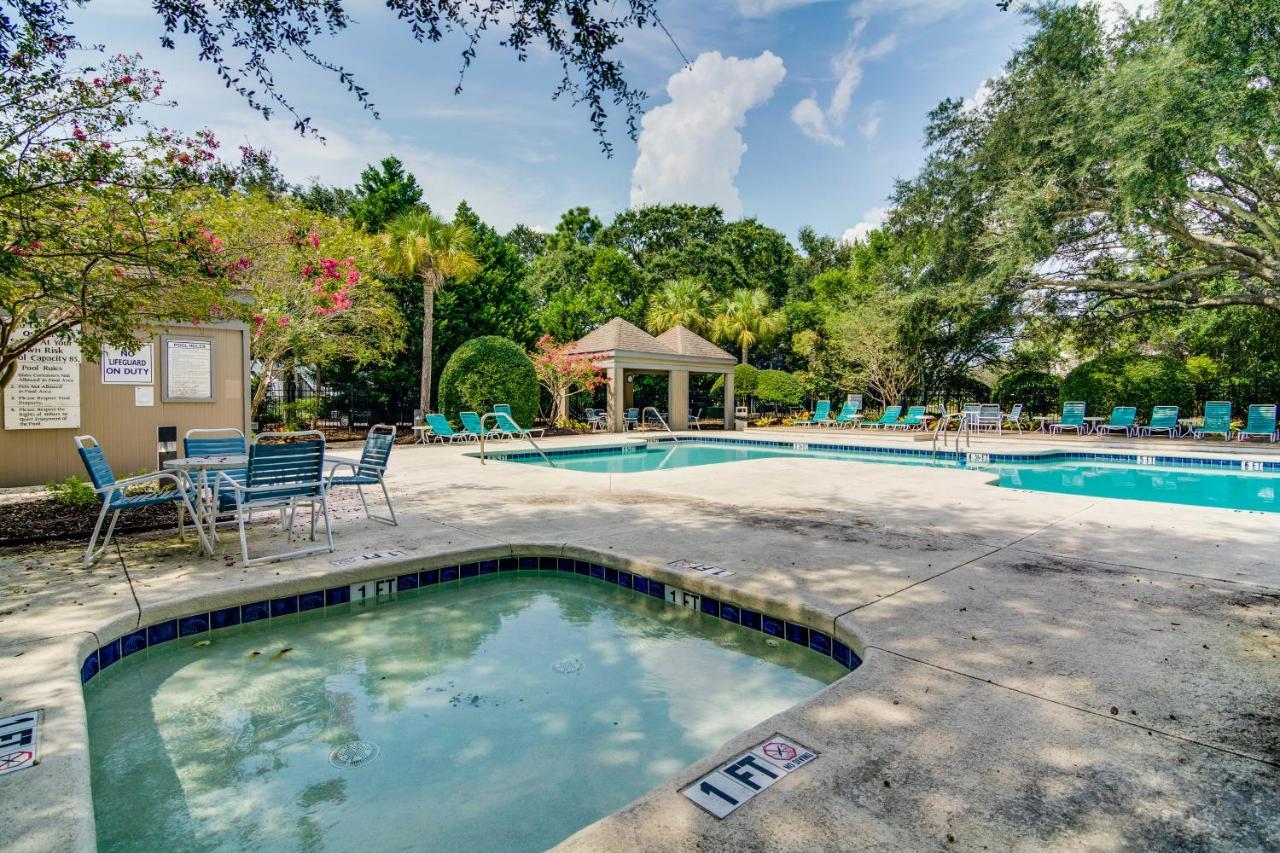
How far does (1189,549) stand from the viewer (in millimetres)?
4809

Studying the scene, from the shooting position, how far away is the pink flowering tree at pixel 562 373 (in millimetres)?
19125

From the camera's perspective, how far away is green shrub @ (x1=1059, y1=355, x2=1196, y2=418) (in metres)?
17.3

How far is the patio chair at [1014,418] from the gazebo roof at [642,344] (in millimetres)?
8670

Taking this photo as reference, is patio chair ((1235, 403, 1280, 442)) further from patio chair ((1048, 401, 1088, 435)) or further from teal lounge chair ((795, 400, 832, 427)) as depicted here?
teal lounge chair ((795, 400, 832, 427))

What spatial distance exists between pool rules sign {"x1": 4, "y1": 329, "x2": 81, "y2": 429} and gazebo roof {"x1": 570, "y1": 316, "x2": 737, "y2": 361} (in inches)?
506

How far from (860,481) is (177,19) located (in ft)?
27.1

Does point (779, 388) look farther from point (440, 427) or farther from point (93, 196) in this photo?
point (93, 196)

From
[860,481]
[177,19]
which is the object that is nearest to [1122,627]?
[860,481]

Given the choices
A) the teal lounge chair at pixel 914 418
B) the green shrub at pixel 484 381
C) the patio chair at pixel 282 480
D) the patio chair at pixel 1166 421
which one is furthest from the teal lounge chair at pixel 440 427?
the patio chair at pixel 1166 421

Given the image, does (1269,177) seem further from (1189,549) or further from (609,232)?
(609,232)

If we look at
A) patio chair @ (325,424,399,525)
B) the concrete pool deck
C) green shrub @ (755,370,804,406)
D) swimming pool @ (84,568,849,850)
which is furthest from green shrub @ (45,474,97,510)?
green shrub @ (755,370,804,406)

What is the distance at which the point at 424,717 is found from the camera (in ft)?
9.52

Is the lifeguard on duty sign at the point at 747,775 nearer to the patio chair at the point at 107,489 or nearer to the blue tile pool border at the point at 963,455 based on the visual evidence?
the patio chair at the point at 107,489

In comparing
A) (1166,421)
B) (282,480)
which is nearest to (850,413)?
(1166,421)
